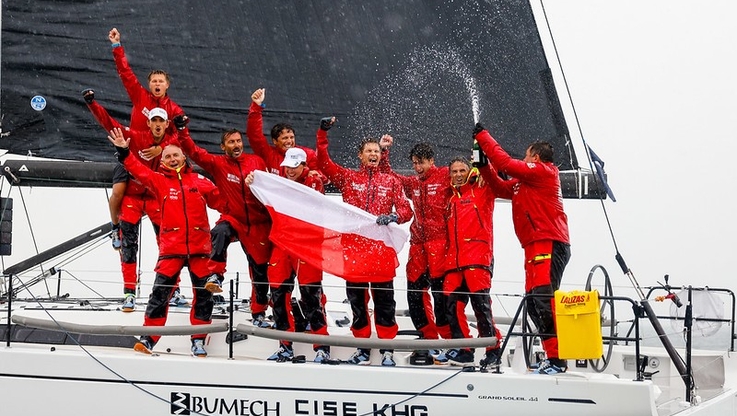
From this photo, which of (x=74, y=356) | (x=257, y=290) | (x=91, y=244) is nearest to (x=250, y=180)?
(x=257, y=290)

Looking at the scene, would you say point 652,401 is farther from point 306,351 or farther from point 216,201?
point 216,201

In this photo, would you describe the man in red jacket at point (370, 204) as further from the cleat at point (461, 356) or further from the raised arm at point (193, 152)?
the raised arm at point (193, 152)

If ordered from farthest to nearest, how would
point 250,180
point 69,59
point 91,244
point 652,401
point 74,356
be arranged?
point 91,244, point 69,59, point 250,180, point 74,356, point 652,401

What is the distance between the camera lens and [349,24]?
7.83 m

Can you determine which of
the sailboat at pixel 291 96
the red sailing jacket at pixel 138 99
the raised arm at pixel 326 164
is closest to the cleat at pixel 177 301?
the sailboat at pixel 291 96

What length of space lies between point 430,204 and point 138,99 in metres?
2.09

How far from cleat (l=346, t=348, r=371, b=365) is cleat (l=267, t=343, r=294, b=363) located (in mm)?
342

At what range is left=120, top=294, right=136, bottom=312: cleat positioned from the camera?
671 centimetres

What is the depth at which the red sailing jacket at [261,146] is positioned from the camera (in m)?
6.66

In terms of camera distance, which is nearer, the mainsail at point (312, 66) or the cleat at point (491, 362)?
the cleat at point (491, 362)

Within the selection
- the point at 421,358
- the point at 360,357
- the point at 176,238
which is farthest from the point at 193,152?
the point at 421,358

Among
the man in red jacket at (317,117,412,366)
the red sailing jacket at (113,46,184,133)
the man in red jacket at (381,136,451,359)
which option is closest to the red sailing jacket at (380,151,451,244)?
the man in red jacket at (381,136,451,359)

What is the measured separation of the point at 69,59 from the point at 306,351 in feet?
9.08

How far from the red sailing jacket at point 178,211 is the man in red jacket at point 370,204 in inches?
31.5
